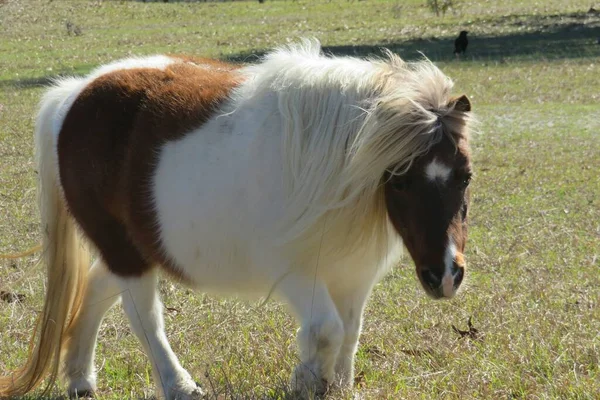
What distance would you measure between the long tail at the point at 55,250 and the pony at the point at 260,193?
14 mm

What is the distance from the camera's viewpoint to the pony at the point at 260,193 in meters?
3.79

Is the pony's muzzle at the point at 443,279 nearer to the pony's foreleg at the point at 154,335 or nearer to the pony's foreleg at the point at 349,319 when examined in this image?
the pony's foreleg at the point at 349,319

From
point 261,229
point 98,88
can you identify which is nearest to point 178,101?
point 98,88

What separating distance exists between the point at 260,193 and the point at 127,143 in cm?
85

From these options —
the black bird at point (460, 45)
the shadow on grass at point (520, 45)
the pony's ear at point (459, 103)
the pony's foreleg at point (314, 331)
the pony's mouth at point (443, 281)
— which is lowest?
the shadow on grass at point (520, 45)

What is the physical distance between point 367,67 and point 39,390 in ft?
7.74

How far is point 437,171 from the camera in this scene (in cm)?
375

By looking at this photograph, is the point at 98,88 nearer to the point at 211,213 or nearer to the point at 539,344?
the point at 211,213

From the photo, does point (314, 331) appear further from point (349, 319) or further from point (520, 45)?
point (520, 45)

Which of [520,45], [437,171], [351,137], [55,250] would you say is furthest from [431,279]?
[520,45]

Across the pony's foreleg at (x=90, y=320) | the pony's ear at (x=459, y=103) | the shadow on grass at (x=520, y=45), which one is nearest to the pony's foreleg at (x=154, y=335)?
the pony's foreleg at (x=90, y=320)

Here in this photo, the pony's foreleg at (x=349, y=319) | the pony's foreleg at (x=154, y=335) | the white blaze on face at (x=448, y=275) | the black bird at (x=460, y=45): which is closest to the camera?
the white blaze on face at (x=448, y=275)

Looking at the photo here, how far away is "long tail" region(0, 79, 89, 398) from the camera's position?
15.7ft

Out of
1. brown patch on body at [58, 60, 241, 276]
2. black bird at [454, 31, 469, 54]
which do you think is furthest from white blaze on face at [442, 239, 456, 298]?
black bird at [454, 31, 469, 54]
